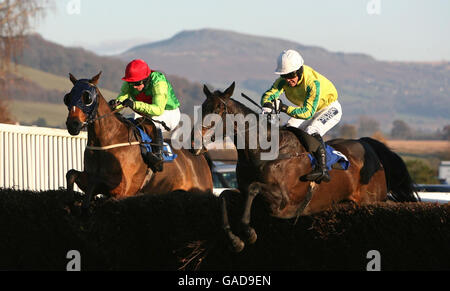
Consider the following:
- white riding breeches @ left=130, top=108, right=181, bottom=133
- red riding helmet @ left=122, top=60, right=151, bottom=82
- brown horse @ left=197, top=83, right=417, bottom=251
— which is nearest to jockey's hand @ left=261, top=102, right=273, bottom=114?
brown horse @ left=197, top=83, right=417, bottom=251

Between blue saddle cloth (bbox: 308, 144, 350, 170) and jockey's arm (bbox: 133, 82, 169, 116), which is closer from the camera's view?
blue saddle cloth (bbox: 308, 144, 350, 170)

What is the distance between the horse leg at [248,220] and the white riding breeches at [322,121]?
1.43 m

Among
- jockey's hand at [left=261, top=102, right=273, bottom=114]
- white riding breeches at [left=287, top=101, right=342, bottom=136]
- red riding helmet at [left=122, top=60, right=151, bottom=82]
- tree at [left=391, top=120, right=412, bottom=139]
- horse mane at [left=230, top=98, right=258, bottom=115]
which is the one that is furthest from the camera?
tree at [left=391, top=120, right=412, bottom=139]

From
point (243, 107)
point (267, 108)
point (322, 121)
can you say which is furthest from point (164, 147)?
point (243, 107)

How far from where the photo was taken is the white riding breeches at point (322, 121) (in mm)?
7352

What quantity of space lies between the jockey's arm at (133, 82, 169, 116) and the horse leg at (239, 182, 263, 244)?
220 centimetres

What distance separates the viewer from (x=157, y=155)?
7922 mm

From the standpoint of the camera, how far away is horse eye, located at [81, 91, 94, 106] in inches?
285

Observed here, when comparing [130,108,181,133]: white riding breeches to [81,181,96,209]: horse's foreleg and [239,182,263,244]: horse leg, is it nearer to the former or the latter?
[81,181,96,209]: horse's foreleg

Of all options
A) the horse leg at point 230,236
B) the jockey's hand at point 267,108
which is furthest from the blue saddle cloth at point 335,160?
the horse leg at point 230,236

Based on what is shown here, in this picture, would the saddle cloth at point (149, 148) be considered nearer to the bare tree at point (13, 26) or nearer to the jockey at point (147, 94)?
the jockey at point (147, 94)

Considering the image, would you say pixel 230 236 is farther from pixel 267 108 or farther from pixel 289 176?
pixel 267 108

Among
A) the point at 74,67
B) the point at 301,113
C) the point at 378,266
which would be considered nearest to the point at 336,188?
the point at 301,113
